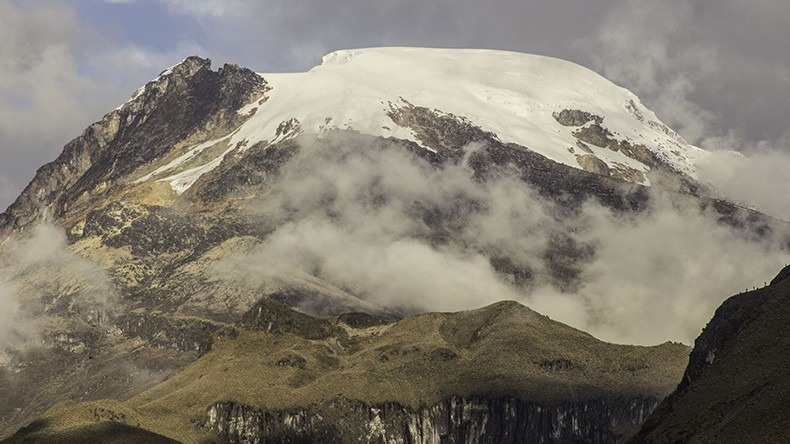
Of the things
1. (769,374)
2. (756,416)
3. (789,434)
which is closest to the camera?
(789,434)

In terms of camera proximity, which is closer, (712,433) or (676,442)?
(712,433)

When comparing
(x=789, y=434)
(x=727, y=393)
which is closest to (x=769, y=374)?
(x=727, y=393)

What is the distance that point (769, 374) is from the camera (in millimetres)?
189500

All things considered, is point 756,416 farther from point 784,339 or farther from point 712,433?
point 784,339

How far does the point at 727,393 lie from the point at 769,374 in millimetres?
9926

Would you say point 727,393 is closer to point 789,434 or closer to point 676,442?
point 676,442

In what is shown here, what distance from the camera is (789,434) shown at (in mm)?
166250

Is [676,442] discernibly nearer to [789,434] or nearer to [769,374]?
[769,374]

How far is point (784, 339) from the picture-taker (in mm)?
198000

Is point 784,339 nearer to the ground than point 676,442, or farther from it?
farther from it

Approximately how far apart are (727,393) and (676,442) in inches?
456

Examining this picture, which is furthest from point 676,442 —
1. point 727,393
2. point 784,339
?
point 784,339

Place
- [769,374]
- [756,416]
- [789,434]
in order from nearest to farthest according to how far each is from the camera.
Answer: [789,434], [756,416], [769,374]

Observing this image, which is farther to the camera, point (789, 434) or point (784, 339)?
point (784, 339)
